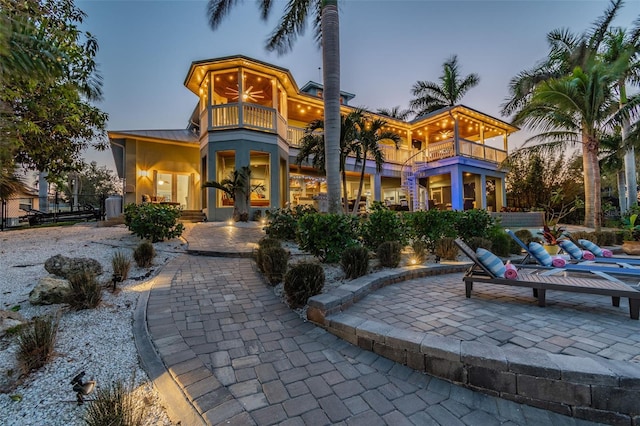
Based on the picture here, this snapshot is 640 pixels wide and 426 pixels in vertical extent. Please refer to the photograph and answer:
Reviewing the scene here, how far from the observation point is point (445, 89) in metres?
21.4

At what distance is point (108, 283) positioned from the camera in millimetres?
4082

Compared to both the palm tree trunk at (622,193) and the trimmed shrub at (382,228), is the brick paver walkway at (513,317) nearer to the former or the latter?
the trimmed shrub at (382,228)

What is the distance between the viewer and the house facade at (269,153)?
1208cm

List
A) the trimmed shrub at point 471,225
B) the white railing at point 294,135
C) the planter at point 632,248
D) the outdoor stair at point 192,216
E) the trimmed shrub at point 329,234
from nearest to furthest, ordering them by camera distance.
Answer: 1. the trimmed shrub at point 329,234
2. the trimmed shrub at point 471,225
3. the planter at point 632,248
4. the outdoor stair at point 192,216
5. the white railing at point 294,135

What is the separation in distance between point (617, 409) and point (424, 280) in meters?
3.07

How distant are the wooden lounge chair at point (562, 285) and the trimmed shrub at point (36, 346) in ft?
14.8

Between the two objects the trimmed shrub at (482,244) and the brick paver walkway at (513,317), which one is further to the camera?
the trimmed shrub at (482,244)

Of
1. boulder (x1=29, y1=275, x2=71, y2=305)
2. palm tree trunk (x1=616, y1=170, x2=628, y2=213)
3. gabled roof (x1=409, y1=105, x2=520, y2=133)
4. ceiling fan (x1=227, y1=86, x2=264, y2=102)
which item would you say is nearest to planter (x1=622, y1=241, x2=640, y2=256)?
gabled roof (x1=409, y1=105, x2=520, y2=133)

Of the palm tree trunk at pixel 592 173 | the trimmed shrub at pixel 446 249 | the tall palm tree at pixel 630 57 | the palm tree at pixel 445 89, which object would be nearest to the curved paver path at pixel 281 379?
the trimmed shrub at pixel 446 249

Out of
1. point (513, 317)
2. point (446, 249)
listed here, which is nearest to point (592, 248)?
point (446, 249)

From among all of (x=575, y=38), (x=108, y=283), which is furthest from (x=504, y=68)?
(x=108, y=283)

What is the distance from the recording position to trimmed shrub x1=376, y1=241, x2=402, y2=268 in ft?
16.9

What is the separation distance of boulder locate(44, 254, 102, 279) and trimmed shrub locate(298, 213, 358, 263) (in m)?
3.54

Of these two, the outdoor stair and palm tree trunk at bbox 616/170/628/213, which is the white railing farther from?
palm tree trunk at bbox 616/170/628/213
